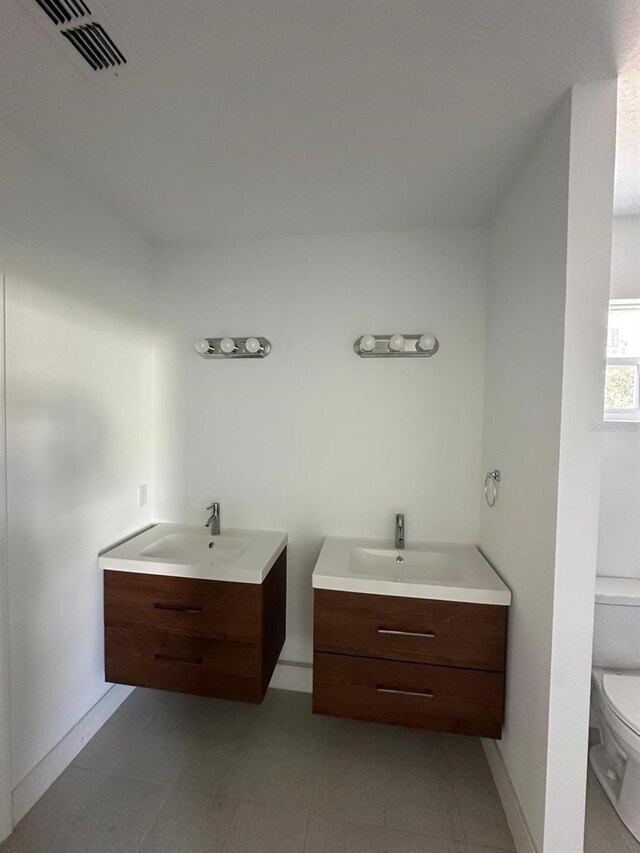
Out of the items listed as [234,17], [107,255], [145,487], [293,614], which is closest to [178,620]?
[293,614]

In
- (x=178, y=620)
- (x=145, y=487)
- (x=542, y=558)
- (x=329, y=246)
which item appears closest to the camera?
(x=542, y=558)

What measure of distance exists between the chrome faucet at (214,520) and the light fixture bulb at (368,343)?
1136 mm

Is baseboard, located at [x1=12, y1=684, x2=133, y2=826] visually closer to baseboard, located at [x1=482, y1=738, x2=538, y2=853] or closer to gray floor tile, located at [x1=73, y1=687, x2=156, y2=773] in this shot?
gray floor tile, located at [x1=73, y1=687, x2=156, y2=773]

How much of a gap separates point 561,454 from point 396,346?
0.88 metres

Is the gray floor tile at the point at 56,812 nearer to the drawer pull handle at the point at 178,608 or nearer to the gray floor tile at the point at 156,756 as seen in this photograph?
the gray floor tile at the point at 156,756

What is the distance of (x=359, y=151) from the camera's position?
1294mm

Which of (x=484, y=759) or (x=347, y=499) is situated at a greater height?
(x=347, y=499)

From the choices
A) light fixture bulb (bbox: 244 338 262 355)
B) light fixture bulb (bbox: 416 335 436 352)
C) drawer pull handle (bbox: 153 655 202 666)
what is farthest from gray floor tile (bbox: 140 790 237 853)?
light fixture bulb (bbox: 416 335 436 352)

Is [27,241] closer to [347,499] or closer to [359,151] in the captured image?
[359,151]

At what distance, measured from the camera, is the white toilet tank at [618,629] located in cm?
160

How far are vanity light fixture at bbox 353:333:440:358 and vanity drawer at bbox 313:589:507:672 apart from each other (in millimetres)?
1116

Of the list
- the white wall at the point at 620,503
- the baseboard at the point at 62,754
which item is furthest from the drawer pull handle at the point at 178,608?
the white wall at the point at 620,503

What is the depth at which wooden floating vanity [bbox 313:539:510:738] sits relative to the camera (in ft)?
4.60

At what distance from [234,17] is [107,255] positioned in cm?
119
